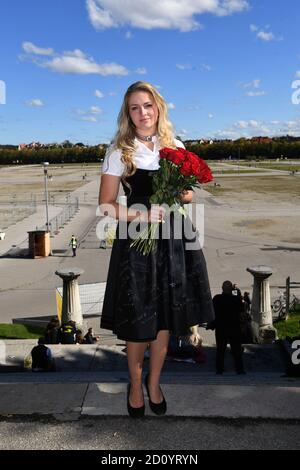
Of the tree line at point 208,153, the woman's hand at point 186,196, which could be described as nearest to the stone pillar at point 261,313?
the woman's hand at point 186,196

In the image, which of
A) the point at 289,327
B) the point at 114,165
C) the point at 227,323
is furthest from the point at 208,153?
the point at 114,165

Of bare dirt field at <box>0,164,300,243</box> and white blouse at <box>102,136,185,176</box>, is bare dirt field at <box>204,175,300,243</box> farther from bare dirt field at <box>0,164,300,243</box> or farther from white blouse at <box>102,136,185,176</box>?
white blouse at <box>102,136,185,176</box>

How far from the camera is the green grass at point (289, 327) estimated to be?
44.4 feet

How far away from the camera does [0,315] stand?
54.6 feet

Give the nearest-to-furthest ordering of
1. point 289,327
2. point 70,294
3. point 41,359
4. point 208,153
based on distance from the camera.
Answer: point 41,359
point 70,294
point 289,327
point 208,153

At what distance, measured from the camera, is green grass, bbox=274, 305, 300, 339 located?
44.4 feet

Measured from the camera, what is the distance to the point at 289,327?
14289mm

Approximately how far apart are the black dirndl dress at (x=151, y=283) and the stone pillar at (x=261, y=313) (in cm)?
987

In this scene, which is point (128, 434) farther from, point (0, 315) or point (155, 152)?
point (0, 315)

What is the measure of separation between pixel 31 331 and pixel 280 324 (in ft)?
25.9

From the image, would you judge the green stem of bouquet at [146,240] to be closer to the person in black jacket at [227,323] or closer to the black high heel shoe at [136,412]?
the black high heel shoe at [136,412]

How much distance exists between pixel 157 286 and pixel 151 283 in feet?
0.21

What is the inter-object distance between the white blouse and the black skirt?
444 mm

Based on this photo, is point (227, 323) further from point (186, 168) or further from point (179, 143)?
point (186, 168)
